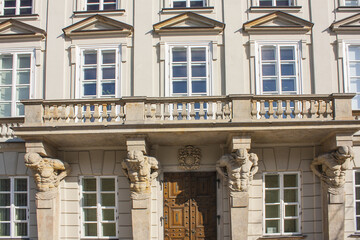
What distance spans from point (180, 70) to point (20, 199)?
6282 mm

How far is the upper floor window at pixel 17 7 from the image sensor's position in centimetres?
1485

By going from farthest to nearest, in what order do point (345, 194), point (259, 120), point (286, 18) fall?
point (286, 18) → point (345, 194) → point (259, 120)

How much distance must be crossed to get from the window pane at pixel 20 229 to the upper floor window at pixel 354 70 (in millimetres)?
10685

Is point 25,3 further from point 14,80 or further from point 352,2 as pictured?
point 352,2

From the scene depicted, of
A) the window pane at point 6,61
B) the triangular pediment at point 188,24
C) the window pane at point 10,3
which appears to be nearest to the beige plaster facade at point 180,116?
the triangular pediment at point 188,24

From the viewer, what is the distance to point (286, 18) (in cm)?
1403

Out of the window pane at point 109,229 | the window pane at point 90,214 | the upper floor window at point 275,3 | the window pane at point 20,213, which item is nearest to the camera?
the window pane at point 109,229

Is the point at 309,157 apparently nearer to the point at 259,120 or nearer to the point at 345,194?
the point at 345,194

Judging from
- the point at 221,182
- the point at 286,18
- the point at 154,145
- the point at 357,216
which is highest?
the point at 286,18

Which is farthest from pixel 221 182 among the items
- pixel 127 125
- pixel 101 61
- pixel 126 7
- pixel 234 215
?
pixel 126 7

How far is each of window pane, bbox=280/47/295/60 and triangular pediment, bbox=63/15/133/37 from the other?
15.7ft

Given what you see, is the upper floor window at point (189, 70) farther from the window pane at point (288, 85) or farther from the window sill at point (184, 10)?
the window pane at point (288, 85)

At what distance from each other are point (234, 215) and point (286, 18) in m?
6.32

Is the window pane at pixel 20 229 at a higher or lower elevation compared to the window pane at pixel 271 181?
lower
